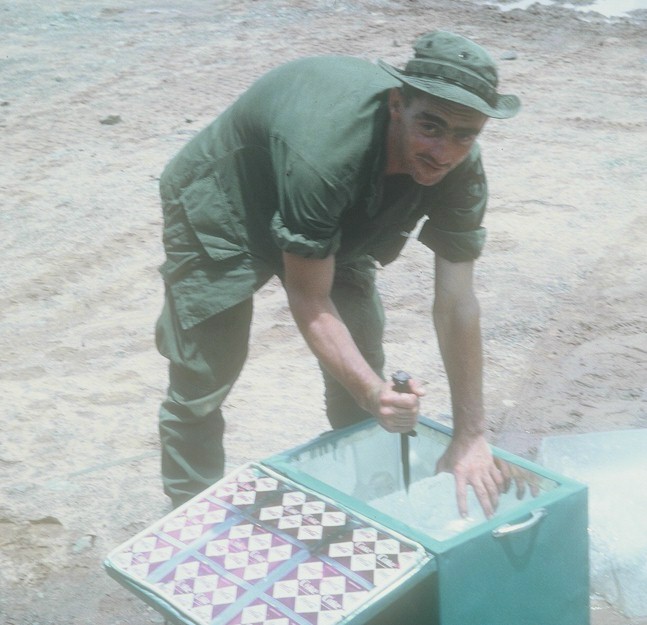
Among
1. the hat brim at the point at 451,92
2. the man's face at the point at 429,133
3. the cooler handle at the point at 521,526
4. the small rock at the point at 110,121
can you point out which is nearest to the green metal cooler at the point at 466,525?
the cooler handle at the point at 521,526

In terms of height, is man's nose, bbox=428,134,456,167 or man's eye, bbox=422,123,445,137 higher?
man's eye, bbox=422,123,445,137

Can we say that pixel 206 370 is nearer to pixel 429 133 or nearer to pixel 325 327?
pixel 325 327

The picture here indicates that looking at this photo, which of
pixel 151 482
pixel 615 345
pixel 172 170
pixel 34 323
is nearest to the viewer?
pixel 172 170

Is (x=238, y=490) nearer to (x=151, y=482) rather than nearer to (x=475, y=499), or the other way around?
(x=475, y=499)

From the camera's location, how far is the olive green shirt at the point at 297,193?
2199 mm

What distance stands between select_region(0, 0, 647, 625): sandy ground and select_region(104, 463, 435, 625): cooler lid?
0.77m

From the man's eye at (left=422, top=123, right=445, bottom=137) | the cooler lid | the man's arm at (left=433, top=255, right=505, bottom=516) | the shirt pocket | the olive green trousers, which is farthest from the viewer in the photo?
the olive green trousers

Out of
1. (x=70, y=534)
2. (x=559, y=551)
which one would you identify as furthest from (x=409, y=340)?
(x=559, y=551)

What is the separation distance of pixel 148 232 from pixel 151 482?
7.13 ft

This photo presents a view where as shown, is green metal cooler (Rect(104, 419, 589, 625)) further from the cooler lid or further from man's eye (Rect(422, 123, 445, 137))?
man's eye (Rect(422, 123, 445, 137))

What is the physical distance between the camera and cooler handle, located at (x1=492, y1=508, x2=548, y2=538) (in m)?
2.04

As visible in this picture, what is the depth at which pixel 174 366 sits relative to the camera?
8.81 feet

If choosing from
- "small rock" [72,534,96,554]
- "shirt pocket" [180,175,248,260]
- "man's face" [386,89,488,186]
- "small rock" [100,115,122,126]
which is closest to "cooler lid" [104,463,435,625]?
"shirt pocket" [180,175,248,260]

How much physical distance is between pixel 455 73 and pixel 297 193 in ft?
1.27
